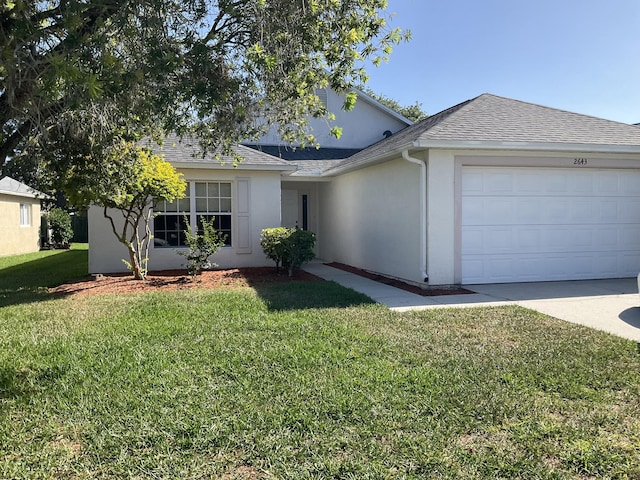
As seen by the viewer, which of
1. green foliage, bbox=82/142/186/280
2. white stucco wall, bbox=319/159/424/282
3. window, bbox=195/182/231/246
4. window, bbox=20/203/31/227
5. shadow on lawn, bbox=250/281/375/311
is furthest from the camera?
window, bbox=20/203/31/227

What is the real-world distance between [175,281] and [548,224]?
344 inches

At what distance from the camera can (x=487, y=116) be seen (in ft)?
35.1

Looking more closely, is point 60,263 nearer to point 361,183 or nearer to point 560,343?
point 361,183

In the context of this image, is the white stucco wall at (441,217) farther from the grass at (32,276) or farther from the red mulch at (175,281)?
the grass at (32,276)

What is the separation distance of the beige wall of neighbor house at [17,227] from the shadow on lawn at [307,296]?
47.3ft

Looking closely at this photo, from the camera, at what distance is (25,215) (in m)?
21.1

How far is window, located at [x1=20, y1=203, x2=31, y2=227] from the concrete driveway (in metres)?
20.2

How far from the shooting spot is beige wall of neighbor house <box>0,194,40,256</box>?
18656 millimetres

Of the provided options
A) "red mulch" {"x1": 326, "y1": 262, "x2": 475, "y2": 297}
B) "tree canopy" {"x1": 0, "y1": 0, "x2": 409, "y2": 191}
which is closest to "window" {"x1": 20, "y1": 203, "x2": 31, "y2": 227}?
"tree canopy" {"x1": 0, "y1": 0, "x2": 409, "y2": 191}

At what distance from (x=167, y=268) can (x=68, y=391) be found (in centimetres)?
896

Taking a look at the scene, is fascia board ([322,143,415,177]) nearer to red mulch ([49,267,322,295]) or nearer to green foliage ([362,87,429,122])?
red mulch ([49,267,322,295])

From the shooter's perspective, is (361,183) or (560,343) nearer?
(560,343)

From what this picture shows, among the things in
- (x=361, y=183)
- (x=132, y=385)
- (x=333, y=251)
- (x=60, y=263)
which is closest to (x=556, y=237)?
(x=361, y=183)

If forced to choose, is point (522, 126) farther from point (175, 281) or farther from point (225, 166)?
point (175, 281)
